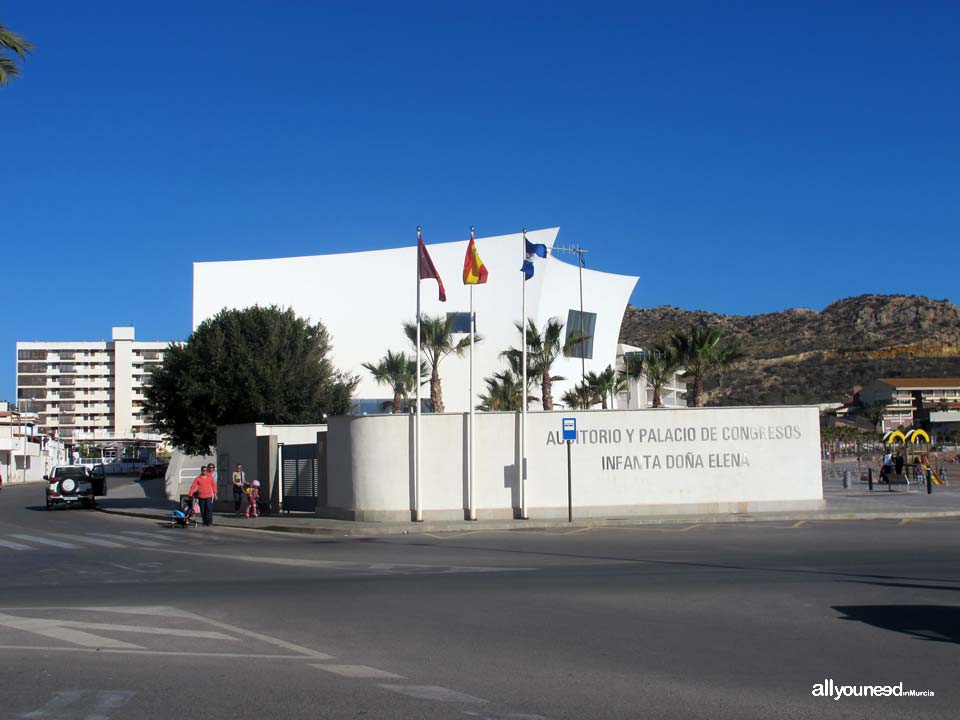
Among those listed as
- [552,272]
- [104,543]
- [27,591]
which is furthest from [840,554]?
[552,272]

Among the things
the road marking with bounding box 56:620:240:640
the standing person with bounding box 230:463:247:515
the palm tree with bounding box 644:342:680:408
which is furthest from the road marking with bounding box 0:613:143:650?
the palm tree with bounding box 644:342:680:408

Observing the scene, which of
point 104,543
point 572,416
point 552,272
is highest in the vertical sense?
point 552,272

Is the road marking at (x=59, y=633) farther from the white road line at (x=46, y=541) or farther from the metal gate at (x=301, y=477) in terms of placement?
the metal gate at (x=301, y=477)

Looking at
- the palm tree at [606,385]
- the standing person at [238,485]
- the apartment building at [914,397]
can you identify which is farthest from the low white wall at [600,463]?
the apartment building at [914,397]

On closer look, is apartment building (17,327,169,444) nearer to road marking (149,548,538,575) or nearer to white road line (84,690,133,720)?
road marking (149,548,538,575)

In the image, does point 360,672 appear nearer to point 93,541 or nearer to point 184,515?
point 93,541

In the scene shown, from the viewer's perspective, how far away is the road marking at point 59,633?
905cm

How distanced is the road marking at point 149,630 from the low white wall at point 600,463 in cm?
1508

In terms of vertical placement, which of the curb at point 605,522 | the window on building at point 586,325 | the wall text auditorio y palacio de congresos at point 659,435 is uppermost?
the window on building at point 586,325

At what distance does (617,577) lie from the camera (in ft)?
45.4

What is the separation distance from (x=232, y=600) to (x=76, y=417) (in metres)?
151

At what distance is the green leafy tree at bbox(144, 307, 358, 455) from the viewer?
38.8m

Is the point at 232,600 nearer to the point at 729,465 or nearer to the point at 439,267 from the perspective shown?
the point at 729,465

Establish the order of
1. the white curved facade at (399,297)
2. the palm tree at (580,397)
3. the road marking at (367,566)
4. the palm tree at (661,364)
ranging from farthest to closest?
the white curved facade at (399,297) → the palm tree at (580,397) → the palm tree at (661,364) → the road marking at (367,566)
